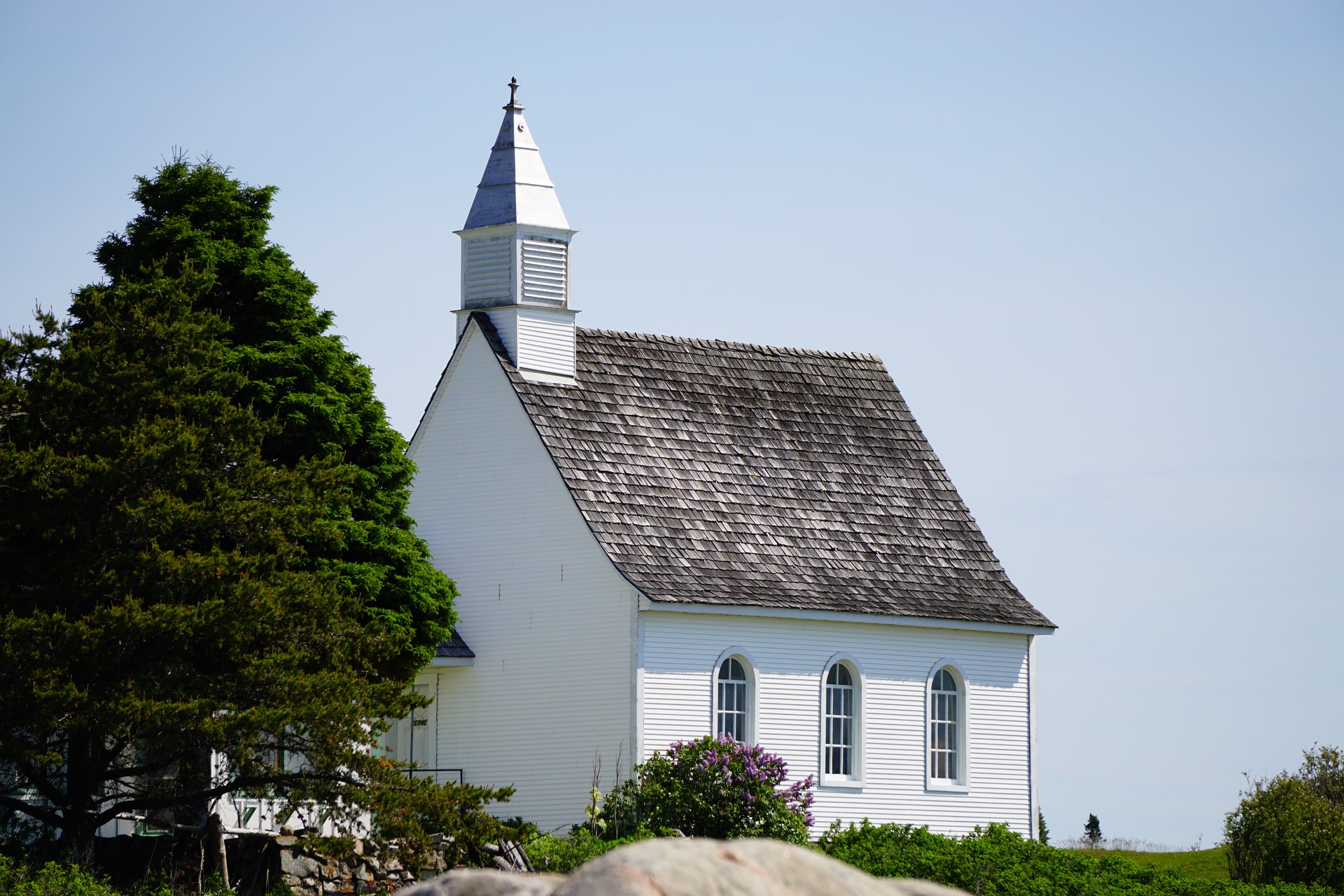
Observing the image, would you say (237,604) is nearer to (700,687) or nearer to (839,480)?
(700,687)

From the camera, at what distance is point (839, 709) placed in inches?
1215

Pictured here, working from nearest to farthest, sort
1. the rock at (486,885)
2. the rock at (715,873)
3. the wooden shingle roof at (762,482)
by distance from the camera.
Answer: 1. the rock at (715,873)
2. the rock at (486,885)
3. the wooden shingle roof at (762,482)

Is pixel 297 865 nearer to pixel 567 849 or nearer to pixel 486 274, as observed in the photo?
pixel 567 849

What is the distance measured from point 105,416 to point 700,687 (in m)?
12.1

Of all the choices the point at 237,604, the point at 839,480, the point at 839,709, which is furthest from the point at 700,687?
the point at 237,604

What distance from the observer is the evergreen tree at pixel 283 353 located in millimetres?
23562

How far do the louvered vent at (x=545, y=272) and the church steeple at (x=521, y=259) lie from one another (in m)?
0.01

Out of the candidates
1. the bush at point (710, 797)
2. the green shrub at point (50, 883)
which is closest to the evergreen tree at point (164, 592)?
the green shrub at point (50, 883)

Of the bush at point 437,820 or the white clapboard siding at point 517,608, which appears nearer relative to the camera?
the bush at point 437,820

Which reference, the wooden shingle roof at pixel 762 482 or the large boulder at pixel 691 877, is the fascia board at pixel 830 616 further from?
the large boulder at pixel 691 877

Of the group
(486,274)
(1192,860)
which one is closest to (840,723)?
(486,274)

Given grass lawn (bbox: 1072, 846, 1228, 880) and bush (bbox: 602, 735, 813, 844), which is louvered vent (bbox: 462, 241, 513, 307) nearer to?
bush (bbox: 602, 735, 813, 844)

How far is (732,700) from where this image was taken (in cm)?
2950

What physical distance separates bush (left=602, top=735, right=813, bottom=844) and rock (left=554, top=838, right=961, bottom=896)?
16.6 metres
